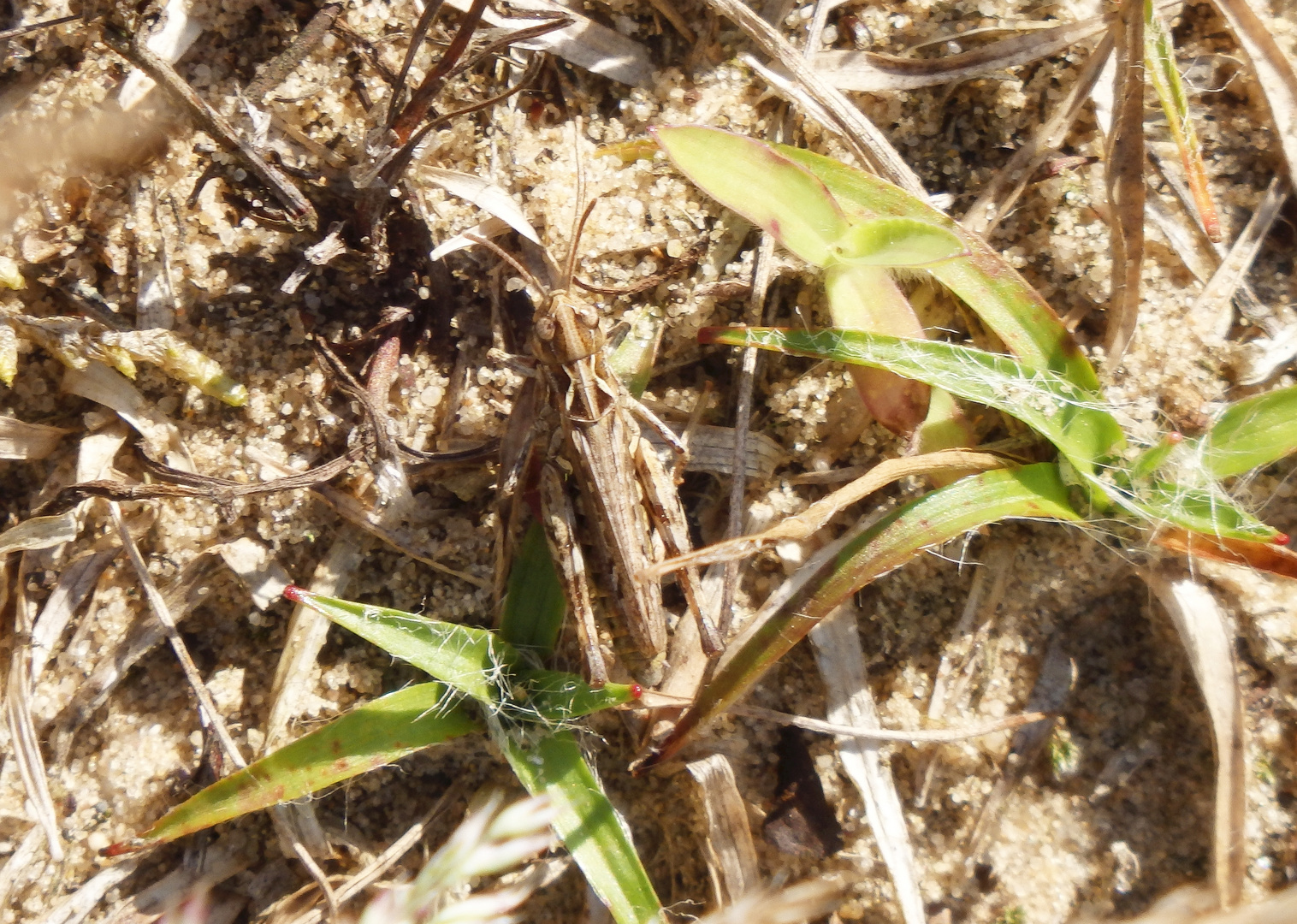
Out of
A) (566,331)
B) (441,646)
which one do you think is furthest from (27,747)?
(566,331)

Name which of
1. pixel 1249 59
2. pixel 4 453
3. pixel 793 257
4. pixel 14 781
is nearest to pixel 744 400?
pixel 793 257

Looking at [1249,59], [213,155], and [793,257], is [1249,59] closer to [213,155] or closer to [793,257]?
[793,257]

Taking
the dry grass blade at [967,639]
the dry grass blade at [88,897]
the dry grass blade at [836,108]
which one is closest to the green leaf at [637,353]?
the dry grass blade at [836,108]

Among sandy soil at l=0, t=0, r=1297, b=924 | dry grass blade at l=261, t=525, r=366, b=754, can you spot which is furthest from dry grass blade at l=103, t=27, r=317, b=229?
dry grass blade at l=261, t=525, r=366, b=754

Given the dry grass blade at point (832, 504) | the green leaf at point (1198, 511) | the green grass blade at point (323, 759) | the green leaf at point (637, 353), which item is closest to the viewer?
the dry grass blade at point (832, 504)

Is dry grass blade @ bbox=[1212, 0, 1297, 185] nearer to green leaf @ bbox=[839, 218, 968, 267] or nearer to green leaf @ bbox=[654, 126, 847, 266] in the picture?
green leaf @ bbox=[839, 218, 968, 267]

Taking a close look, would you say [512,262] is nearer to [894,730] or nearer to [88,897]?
[894,730]

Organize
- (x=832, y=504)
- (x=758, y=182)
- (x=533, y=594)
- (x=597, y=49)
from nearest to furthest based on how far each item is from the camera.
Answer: (x=832, y=504) → (x=758, y=182) → (x=533, y=594) → (x=597, y=49)

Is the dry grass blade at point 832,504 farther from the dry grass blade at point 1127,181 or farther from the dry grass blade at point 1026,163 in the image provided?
the dry grass blade at point 1026,163
